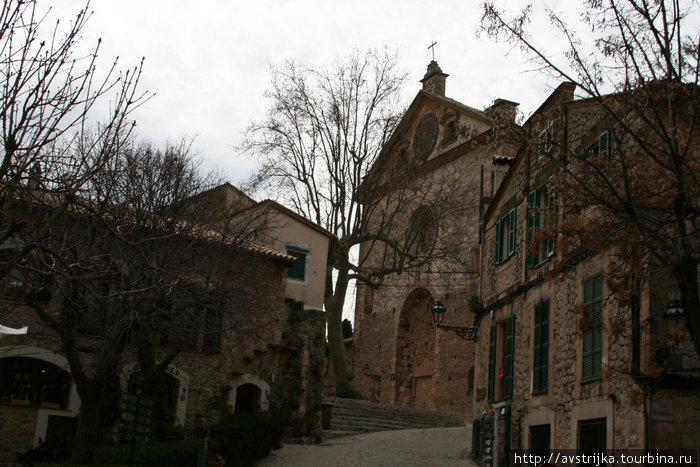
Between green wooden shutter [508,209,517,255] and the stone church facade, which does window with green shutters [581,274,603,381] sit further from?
green wooden shutter [508,209,517,255]

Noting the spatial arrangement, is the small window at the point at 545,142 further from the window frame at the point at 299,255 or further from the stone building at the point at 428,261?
the window frame at the point at 299,255

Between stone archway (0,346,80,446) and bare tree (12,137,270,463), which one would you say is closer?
bare tree (12,137,270,463)

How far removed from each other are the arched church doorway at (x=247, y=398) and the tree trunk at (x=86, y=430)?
8146 mm

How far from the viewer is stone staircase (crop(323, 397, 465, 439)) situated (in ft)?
75.8

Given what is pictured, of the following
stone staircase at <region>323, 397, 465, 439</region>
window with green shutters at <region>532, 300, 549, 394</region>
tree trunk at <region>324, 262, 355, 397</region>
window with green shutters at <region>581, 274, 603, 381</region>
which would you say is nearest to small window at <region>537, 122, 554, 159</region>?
window with green shutters at <region>581, 274, 603, 381</region>

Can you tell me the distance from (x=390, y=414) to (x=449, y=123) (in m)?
14.3

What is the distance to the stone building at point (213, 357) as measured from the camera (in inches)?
686

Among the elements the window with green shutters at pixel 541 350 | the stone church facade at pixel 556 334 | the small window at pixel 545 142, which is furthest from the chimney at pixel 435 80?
the small window at pixel 545 142

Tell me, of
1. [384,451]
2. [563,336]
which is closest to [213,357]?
[384,451]

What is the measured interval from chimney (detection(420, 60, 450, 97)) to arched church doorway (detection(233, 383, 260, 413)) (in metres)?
19.0

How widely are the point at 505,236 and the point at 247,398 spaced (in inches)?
370

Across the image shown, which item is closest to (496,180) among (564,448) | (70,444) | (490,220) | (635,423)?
(490,220)

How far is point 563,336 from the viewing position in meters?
13.6

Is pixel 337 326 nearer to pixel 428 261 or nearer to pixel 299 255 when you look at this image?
pixel 299 255
